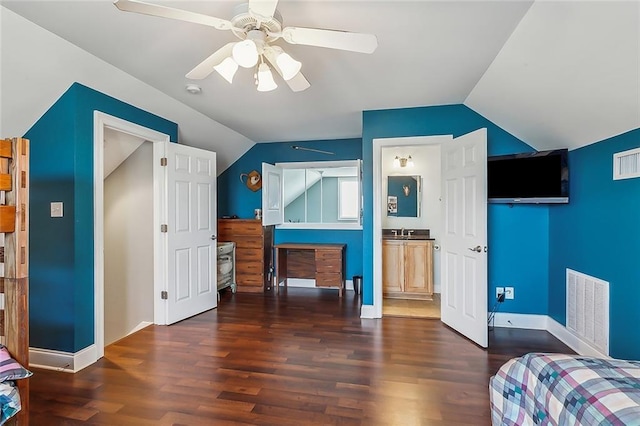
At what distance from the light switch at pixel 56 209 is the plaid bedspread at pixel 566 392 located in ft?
10.3

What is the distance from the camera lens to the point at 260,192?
542 cm

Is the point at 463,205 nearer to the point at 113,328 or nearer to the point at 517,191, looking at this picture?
the point at 517,191

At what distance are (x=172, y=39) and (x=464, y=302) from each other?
3288 mm

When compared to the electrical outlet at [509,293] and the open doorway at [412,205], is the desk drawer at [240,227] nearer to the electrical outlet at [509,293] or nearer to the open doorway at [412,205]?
the open doorway at [412,205]

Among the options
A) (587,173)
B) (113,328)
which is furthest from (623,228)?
(113,328)

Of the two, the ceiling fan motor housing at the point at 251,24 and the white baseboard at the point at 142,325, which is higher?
the ceiling fan motor housing at the point at 251,24

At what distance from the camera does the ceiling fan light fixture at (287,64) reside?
68.1 inches

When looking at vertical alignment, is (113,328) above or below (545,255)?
below

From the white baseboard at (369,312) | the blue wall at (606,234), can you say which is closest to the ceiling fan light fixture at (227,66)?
the blue wall at (606,234)

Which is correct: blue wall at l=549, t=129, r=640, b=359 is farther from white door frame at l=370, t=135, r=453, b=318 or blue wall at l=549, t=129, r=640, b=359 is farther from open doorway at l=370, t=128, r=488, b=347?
white door frame at l=370, t=135, r=453, b=318

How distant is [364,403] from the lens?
202 centimetres

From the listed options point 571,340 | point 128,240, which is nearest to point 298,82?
point 128,240

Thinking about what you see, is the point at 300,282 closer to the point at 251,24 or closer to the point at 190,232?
the point at 190,232

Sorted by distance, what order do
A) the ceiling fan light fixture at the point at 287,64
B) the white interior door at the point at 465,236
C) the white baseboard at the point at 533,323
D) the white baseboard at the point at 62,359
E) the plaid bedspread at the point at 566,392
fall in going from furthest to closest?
1. the white baseboard at the point at 533,323
2. the white interior door at the point at 465,236
3. the white baseboard at the point at 62,359
4. the ceiling fan light fixture at the point at 287,64
5. the plaid bedspread at the point at 566,392
